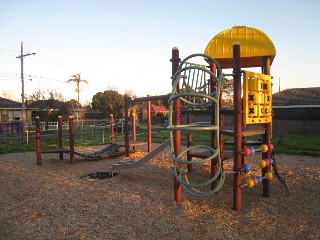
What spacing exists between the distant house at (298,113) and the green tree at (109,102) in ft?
75.1

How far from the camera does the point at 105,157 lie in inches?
416

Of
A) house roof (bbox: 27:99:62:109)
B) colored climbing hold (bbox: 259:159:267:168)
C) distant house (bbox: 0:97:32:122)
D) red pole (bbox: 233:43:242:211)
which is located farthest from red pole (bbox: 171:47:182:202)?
distant house (bbox: 0:97:32:122)

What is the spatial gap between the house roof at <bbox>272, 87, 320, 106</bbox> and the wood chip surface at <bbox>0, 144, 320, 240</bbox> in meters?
19.8

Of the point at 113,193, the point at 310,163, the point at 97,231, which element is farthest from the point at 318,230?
the point at 310,163

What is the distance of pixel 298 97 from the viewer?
1067 inches

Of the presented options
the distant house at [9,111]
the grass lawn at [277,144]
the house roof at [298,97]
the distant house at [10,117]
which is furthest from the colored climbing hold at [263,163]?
the distant house at [9,111]

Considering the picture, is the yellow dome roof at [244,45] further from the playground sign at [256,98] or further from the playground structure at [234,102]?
the playground sign at [256,98]

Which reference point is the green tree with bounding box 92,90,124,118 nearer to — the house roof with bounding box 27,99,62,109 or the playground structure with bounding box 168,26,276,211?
the house roof with bounding box 27,99,62,109

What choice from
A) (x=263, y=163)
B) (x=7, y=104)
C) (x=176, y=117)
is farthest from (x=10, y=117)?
(x=263, y=163)

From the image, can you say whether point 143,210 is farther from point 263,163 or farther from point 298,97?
point 298,97

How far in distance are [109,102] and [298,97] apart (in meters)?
26.0

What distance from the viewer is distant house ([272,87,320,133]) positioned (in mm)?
23281

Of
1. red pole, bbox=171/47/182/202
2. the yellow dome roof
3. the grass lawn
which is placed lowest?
the grass lawn

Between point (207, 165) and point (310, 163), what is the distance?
11.7ft
